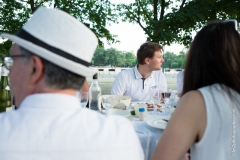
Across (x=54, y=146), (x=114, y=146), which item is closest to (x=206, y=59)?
(x=114, y=146)

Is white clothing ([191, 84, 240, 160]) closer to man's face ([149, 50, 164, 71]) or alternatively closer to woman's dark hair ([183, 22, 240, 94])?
woman's dark hair ([183, 22, 240, 94])

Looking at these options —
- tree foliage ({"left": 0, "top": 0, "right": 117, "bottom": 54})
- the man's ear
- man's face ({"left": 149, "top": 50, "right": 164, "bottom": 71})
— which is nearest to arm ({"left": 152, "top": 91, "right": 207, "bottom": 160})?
the man's ear

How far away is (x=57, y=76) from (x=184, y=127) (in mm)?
751

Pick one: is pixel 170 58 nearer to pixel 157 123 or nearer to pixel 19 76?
pixel 157 123

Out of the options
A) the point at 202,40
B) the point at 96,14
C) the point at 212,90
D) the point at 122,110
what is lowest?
the point at 122,110

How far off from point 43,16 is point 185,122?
0.86m

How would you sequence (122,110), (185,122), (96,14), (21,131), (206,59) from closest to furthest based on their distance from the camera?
1. (21,131)
2. (185,122)
3. (206,59)
4. (122,110)
5. (96,14)

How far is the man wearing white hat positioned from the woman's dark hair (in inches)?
27.8

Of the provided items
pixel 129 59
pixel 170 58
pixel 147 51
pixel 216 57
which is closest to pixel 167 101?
pixel 147 51

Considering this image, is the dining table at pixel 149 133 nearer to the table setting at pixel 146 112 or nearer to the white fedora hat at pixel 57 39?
the table setting at pixel 146 112

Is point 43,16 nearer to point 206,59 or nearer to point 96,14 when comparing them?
A: point 206,59

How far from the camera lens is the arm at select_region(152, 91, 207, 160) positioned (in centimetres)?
124

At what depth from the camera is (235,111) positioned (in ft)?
4.18

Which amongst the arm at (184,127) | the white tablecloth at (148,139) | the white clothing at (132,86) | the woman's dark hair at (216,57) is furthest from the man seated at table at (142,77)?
the arm at (184,127)
